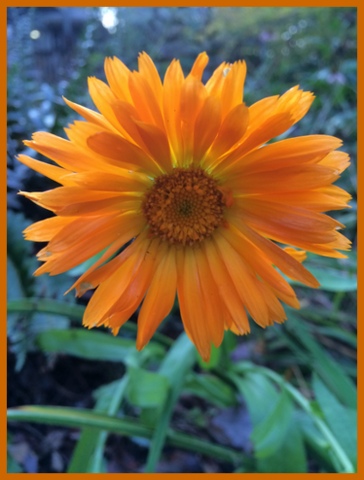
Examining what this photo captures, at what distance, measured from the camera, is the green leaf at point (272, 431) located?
1071 millimetres

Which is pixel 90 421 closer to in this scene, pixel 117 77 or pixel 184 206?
pixel 184 206

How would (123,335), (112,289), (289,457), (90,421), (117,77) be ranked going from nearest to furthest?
(117,77) → (112,289) → (90,421) → (289,457) → (123,335)

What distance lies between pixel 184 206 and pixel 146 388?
516mm

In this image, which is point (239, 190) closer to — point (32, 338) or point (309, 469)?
point (32, 338)

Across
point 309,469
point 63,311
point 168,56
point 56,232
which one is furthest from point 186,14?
point 309,469

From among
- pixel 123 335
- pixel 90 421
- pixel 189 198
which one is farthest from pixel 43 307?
pixel 189 198

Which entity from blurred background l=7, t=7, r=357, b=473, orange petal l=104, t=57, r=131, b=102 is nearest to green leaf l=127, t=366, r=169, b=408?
blurred background l=7, t=7, r=357, b=473

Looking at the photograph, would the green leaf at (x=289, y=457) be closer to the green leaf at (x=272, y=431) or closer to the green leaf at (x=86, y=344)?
the green leaf at (x=272, y=431)

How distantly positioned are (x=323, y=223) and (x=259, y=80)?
5.46 ft

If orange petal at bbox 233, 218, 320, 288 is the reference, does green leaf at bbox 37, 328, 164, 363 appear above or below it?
below

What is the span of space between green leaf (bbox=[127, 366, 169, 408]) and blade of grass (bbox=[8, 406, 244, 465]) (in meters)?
0.06

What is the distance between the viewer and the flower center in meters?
0.88

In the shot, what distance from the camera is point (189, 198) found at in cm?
90

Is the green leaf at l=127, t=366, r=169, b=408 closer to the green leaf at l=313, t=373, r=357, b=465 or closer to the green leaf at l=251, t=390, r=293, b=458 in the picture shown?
the green leaf at l=251, t=390, r=293, b=458
